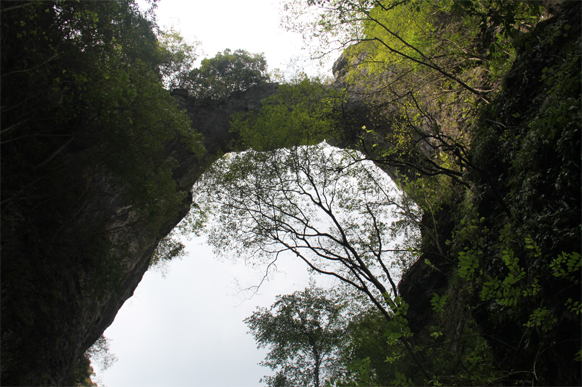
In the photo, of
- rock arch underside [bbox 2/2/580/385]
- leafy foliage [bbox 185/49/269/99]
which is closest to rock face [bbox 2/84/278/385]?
rock arch underside [bbox 2/2/580/385]

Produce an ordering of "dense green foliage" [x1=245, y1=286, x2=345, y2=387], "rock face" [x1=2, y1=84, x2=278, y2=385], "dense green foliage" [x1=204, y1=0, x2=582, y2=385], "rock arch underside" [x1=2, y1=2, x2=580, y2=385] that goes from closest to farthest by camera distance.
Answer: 1. "dense green foliage" [x1=204, y1=0, x2=582, y2=385]
2. "rock arch underside" [x1=2, y1=2, x2=580, y2=385]
3. "rock face" [x1=2, y1=84, x2=278, y2=385]
4. "dense green foliage" [x1=245, y1=286, x2=345, y2=387]

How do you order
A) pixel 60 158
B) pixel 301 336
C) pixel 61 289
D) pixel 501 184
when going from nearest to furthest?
pixel 501 184 < pixel 61 289 < pixel 60 158 < pixel 301 336

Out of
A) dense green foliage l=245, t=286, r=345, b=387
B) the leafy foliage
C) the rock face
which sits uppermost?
the leafy foliage

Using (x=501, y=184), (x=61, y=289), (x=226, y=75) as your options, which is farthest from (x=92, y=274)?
(x=226, y=75)

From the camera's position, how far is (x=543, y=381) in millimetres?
3738

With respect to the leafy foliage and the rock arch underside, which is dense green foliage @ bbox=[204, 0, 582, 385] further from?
the leafy foliage

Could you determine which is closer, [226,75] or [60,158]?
[60,158]

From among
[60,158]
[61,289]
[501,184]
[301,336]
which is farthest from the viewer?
[301,336]

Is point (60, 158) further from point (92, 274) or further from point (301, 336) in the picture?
→ point (301, 336)

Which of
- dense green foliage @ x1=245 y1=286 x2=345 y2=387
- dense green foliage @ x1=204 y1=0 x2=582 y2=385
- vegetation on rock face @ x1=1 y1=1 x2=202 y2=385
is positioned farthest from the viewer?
dense green foliage @ x1=245 y1=286 x2=345 y2=387

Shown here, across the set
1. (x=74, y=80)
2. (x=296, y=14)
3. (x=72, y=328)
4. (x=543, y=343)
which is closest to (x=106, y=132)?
(x=74, y=80)

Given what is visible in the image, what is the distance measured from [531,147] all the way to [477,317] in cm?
287

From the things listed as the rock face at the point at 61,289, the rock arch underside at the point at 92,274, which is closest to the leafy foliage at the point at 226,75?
the rock arch underside at the point at 92,274

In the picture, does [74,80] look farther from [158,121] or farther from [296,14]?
[296,14]
